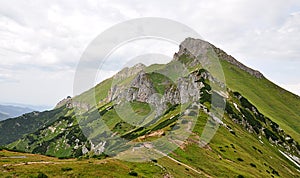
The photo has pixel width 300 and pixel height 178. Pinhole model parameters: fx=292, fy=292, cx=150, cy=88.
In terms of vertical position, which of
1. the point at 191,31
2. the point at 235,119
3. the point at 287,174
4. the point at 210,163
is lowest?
the point at 287,174

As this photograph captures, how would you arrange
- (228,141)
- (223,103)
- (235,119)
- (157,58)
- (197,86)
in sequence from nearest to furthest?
1. (157,58)
2. (228,141)
3. (235,119)
4. (223,103)
5. (197,86)

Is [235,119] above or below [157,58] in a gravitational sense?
below

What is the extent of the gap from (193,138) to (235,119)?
67.9 metres

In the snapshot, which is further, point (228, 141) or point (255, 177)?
point (228, 141)

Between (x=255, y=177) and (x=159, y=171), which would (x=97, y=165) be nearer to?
(x=159, y=171)

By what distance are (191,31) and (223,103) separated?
329 ft

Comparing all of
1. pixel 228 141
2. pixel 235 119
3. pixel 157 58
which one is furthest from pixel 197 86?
pixel 157 58

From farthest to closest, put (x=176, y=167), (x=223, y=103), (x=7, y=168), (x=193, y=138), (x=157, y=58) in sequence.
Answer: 1. (x=223, y=103)
2. (x=193, y=138)
3. (x=157, y=58)
4. (x=176, y=167)
5. (x=7, y=168)

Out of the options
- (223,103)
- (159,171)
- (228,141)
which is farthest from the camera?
(223,103)

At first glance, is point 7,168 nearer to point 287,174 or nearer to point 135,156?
point 135,156

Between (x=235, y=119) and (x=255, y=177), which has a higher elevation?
(x=235, y=119)

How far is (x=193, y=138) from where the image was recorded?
99125 mm

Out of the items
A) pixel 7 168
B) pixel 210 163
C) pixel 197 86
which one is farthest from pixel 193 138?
pixel 197 86

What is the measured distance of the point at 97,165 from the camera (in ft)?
179
